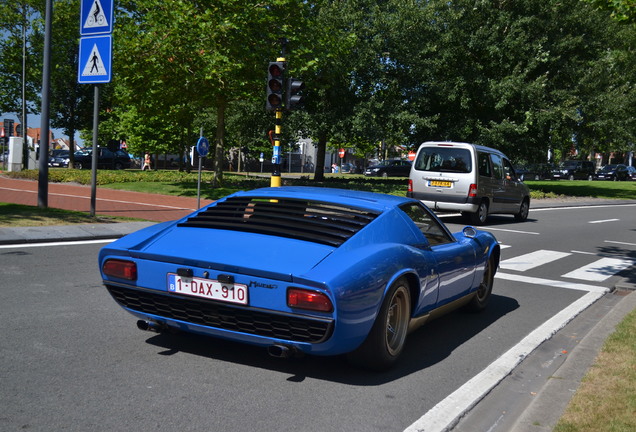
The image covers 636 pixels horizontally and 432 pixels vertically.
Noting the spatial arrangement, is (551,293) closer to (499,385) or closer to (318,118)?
(499,385)

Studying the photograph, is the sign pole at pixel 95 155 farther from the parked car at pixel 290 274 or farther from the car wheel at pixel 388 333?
the car wheel at pixel 388 333

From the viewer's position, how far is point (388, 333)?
183 inches

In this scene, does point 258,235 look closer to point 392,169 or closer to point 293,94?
point 293,94

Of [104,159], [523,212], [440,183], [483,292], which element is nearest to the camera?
[483,292]

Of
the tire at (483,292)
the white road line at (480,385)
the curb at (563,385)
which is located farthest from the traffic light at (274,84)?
the curb at (563,385)

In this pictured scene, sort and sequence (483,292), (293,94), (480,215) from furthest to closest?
(480,215)
(293,94)
(483,292)

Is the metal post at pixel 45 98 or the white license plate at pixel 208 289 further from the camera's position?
the metal post at pixel 45 98

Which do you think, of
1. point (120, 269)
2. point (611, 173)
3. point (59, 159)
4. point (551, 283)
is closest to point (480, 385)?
point (120, 269)

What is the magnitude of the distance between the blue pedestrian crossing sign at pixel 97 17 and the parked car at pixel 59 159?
40217 millimetres

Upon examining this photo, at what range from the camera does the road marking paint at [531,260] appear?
10465mm

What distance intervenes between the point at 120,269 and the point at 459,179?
13463 millimetres

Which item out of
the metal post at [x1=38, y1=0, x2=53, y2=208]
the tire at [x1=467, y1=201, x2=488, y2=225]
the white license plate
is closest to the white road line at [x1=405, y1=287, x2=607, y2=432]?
the white license plate

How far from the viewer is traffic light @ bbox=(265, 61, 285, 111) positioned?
14.3m

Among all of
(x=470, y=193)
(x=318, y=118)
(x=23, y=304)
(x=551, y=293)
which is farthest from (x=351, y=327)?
(x=318, y=118)
